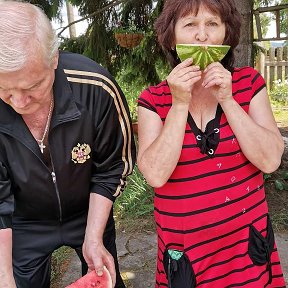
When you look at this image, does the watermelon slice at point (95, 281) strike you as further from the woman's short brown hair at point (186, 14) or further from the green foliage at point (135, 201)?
the green foliage at point (135, 201)

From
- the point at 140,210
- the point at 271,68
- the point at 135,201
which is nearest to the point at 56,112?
the point at 140,210

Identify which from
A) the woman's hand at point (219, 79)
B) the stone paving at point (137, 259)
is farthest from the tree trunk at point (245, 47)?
the woman's hand at point (219, 79)

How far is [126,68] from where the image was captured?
5.22m

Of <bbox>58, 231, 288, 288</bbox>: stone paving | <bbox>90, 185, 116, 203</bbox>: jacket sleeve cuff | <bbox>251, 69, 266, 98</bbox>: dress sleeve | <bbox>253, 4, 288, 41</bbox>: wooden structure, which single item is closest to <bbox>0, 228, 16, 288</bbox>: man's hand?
<bbox>90, 185, 116, 203</bbox>: jacket sleeve cuff

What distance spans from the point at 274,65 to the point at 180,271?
386 inches

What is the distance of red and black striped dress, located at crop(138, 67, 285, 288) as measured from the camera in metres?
1.63

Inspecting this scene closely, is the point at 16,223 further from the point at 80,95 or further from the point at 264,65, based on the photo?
the point at 264,65

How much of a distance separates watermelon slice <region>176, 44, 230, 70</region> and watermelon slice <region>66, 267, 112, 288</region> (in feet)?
2.94

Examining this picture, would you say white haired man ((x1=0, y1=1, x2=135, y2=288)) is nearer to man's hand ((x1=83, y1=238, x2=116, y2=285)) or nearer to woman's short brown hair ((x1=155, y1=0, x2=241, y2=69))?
man's hand ((x1=83, y1=238, x2=116, y2=285))

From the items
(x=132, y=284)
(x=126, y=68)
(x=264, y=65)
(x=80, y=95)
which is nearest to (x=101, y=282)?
(x=80, y=95)

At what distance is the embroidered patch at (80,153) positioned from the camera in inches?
70.7

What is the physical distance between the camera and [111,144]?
1.88m

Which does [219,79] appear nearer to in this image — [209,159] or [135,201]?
[209,159]

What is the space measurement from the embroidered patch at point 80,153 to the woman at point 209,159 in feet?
0.83
